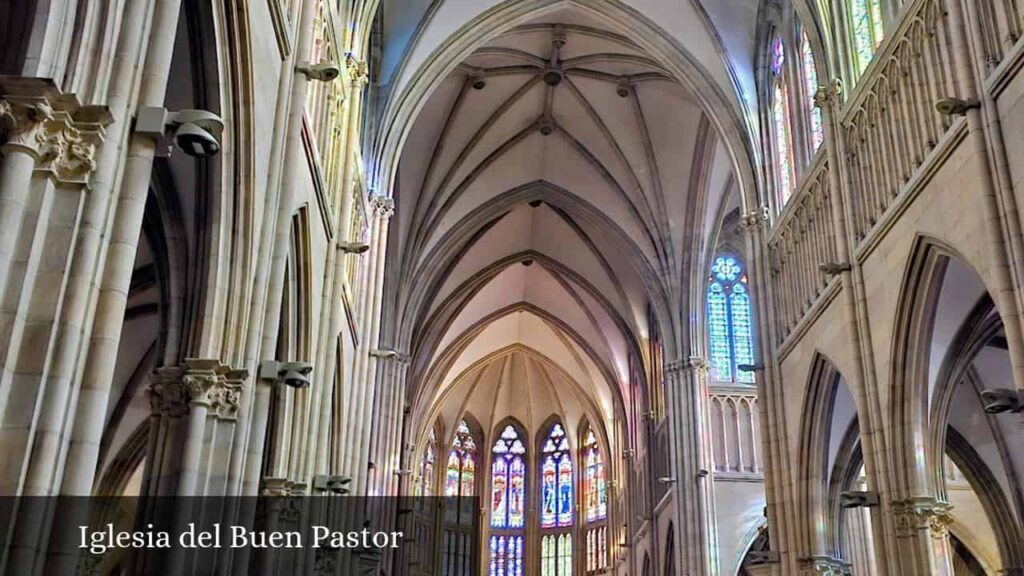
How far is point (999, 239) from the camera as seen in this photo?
11148 mm

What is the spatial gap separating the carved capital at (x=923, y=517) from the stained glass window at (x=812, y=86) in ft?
22.8

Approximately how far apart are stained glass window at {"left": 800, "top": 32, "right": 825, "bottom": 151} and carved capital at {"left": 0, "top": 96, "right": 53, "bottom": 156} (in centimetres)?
1460

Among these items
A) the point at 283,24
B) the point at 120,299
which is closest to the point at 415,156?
the point at 283,24

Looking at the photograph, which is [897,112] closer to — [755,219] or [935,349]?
[935,349]

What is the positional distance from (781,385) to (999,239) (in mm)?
8655

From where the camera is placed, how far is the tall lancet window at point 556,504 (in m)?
43.5

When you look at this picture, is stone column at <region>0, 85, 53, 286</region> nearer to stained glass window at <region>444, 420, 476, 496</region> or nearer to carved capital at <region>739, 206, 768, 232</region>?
carved capital at <region>739, 206, 768, 232</region>

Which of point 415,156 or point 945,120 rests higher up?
point 415,156

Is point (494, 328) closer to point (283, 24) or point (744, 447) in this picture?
point (744, 447)

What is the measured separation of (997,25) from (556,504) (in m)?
35.4

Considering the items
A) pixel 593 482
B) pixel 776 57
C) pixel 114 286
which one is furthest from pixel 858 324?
pixel 593 482

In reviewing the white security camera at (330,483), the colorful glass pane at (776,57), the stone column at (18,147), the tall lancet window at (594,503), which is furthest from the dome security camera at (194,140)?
the tall lancet window at (594,503)

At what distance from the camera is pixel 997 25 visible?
453 inches

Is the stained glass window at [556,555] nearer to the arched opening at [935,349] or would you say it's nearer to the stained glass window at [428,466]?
the stained glass window at [428,466]
